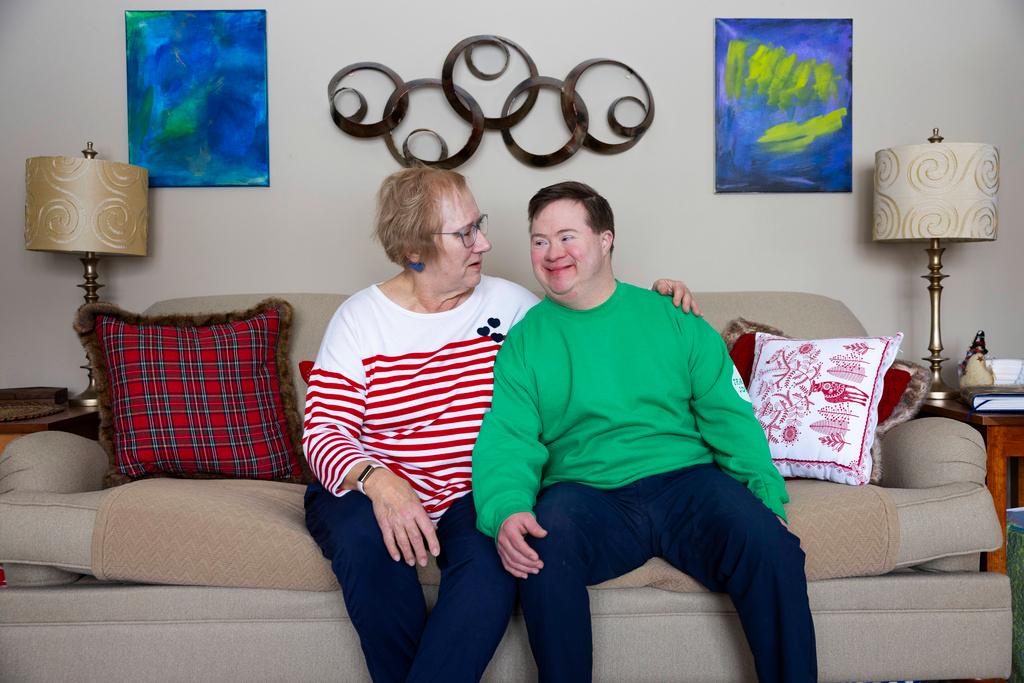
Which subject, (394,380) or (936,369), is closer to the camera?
(394,380)

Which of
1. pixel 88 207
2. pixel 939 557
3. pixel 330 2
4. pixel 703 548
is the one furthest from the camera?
pixel 330 2

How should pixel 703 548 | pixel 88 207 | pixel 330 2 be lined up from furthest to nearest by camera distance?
1. pixel 330 2
2. pixel 88 207
3. pixel 703 548

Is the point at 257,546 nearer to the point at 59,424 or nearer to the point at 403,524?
the point at 403,524

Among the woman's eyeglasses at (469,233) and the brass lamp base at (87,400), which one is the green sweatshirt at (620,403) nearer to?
the woman's eyeglasses at (469,233)

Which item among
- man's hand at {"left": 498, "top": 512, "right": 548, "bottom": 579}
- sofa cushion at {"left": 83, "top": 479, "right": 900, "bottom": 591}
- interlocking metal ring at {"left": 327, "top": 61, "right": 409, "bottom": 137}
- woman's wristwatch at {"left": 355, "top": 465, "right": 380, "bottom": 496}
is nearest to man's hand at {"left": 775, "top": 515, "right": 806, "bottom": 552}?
sofa cushion at {"left": 83, "top": 479, "right": 900, "bottom": 591}

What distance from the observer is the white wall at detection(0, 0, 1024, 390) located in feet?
8.77

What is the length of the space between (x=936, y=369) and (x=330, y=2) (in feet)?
7.39

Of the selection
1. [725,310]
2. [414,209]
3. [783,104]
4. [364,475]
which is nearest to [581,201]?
[414,209]

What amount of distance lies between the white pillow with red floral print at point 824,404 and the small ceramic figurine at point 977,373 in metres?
0.47

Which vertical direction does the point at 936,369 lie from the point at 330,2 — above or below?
below

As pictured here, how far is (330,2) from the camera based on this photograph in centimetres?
266

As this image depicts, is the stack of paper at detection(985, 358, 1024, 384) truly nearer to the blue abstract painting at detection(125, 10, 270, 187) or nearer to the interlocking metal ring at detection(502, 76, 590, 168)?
the interlocking metal ring at detection(502, 76, 590, 168)

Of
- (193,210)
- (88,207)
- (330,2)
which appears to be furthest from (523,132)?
(88,207)

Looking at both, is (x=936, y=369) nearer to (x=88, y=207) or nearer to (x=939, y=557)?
(x=939, y=557)
